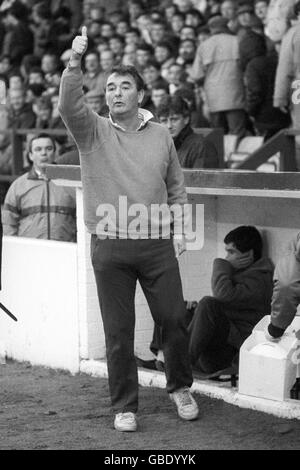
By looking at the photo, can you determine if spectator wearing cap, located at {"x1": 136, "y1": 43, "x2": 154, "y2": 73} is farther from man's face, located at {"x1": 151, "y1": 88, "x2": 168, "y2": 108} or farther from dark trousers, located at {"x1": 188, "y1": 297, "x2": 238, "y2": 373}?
dark trousers, located at {"x1": 188, "y1": 297, "x2": 238, "y2": 373}

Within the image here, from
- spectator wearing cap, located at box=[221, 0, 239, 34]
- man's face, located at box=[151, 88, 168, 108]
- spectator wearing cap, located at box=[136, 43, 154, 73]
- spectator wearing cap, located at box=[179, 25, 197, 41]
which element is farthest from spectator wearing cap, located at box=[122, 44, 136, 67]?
man's face, located at box=[151, 88, 168, 108]

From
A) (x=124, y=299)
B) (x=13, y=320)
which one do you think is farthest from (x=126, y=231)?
(x=13, y=320)

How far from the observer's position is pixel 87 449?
570cm

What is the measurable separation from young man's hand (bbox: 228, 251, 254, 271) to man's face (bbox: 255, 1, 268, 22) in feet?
19.2

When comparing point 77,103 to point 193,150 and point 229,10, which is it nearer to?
point 193,150

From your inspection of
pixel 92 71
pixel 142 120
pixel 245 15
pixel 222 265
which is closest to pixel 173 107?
pixel 222 265

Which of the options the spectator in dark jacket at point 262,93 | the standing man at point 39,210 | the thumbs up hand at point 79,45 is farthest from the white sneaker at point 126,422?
the spectator in dark jacket at point 262,93

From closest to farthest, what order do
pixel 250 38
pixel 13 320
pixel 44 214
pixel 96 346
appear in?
pixel 96 346, pixel 13 320, pixel 44 214, pixel 250 38

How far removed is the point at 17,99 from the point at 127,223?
8.96 meters

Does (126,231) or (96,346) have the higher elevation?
(126,231)

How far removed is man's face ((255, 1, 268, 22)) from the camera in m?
12.7
